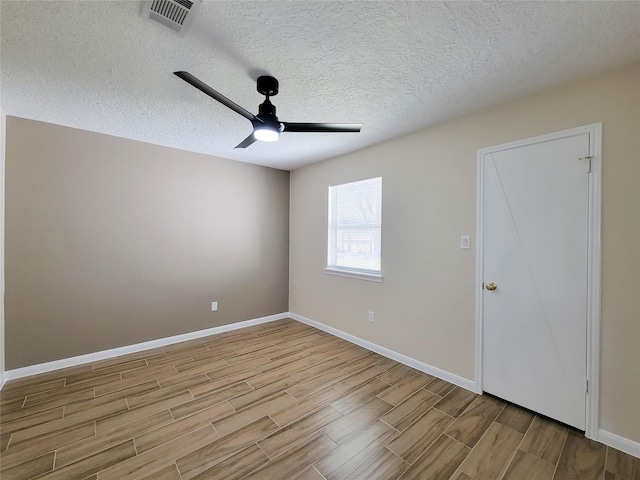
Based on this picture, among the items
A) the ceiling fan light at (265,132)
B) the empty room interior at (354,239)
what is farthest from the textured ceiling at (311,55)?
the ceiling fan light at (265,132)

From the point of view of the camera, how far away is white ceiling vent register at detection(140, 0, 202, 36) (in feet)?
4.26

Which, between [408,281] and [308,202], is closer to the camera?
[408,281]

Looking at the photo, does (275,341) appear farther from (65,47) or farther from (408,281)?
(65,47)

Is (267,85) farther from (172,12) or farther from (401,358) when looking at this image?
(401,358)

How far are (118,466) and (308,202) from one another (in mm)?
3527

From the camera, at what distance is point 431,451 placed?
1736 mm

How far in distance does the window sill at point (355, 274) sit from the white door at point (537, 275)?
120 centimetres

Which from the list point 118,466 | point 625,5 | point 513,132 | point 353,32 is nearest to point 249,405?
point 118,466

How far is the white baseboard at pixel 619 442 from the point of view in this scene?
1.69 metres

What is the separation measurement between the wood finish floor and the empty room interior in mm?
18

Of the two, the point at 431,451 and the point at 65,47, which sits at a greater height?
the point at 65,47

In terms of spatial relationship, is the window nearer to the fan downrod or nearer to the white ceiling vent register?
the fan downrod

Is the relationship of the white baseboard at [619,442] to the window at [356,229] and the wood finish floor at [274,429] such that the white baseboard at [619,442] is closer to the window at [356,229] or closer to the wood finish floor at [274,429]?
the wood finish floor at [274,429]

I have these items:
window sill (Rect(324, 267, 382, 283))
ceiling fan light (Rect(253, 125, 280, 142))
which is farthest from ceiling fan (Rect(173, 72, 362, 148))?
window sill (Rect(324, 267, 382, 283))
